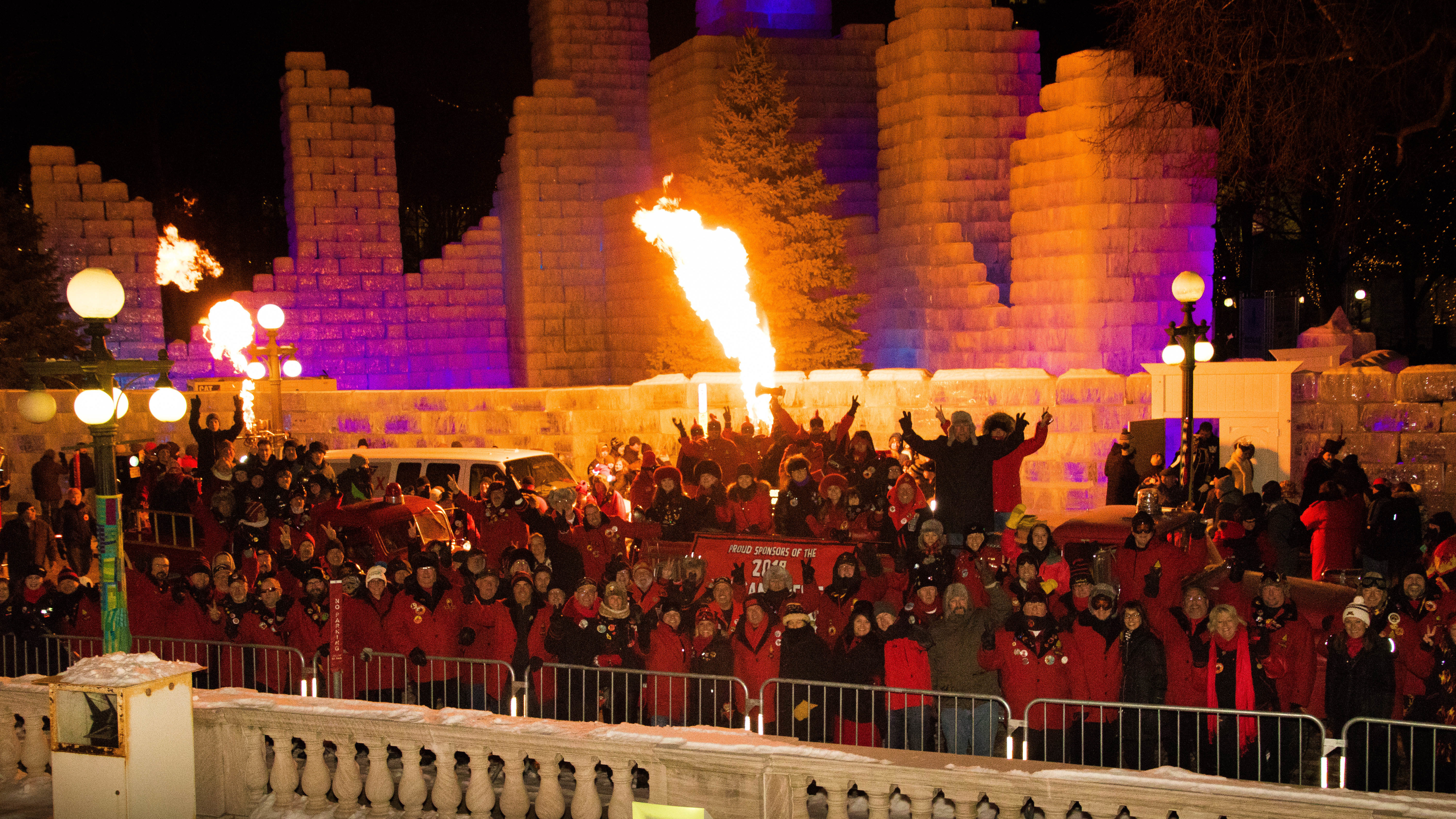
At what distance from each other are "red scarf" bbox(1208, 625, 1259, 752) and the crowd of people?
0.01 m

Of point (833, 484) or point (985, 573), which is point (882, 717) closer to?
point (985, 573)

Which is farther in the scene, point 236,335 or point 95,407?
point 236,335

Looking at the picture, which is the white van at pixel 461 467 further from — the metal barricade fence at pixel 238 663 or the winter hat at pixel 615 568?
the metal barricade fence at pixel 238 663

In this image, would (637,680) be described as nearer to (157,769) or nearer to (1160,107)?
(157,769)

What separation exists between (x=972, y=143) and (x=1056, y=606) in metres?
15.1

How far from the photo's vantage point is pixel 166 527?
12.8 m

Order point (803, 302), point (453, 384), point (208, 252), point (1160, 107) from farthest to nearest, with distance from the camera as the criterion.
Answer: point (208, 252) < point (453, 384) < point (803, 302) < point (1160, 107)

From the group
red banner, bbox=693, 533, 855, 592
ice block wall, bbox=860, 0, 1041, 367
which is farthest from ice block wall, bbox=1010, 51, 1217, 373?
red banner, bbox=693, 533, 855, 592

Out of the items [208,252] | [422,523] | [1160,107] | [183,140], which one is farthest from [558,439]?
[183,140]

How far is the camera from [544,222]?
25.8 m

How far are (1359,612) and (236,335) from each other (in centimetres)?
1884

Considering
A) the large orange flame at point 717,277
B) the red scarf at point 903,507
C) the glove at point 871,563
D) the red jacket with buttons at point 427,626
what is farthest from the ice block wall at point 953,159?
the red jacket with buttons at point 427,626

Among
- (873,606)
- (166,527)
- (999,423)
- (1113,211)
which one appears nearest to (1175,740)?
(873,606)

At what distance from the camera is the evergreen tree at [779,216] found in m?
23.0
